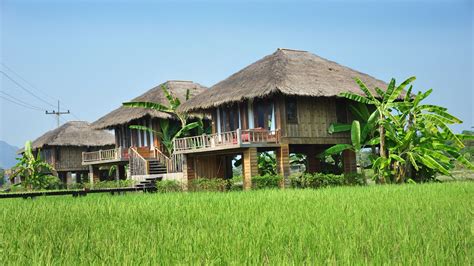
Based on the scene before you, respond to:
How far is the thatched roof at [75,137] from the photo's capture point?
3341 centimetres

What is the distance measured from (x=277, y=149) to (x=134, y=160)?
25.8 feet

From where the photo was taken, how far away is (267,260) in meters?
4.17

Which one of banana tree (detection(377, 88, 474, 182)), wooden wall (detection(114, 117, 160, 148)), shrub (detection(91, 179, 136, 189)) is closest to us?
banana tree (detection(377, 88, 474, 182))

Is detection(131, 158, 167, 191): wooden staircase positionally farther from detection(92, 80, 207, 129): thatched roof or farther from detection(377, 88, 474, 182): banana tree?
detection(377, 88, 474, 182): banana tree

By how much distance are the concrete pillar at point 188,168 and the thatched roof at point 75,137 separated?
1577 centimetres

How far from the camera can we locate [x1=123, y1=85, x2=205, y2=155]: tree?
21264 millimetres

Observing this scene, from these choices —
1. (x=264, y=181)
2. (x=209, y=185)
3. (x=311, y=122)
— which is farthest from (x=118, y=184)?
(x=311, y=122)

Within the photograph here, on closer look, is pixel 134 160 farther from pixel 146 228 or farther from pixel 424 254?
pixel 424 254

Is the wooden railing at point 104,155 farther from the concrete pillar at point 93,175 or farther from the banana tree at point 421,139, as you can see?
the banana tree at point 421,139

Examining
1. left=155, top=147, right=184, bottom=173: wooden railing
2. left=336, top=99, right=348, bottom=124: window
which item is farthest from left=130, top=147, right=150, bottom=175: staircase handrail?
left=336, top=99, right=348, bottom=124: window

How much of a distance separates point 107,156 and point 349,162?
40.8 feet

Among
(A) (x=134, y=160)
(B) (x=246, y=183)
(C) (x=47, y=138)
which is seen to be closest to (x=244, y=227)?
(B) (x=246, y=183)

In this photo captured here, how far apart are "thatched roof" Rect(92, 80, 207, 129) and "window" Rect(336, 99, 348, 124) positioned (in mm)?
7386

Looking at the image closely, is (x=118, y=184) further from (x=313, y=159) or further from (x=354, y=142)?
(x=354, y=142)
